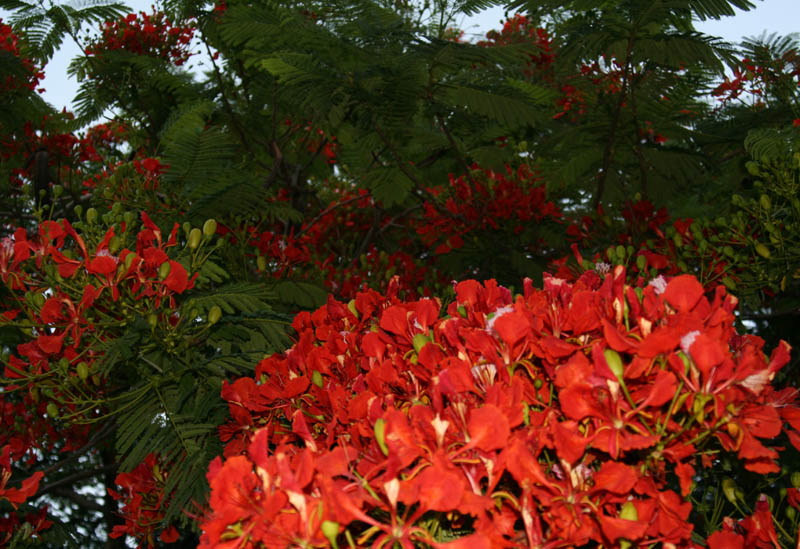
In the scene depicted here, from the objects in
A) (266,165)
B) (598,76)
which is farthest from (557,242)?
(266,165)

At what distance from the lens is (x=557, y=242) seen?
13.5 ft

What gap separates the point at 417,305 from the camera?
5.19 ft

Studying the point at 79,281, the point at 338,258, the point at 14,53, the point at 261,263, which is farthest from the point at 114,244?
the point at 14,53

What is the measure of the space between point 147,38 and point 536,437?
16.3ft

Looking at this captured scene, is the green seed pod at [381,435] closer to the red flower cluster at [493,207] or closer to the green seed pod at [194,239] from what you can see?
the green seed pod at [194,239]

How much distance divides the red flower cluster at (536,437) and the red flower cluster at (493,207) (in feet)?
8.73

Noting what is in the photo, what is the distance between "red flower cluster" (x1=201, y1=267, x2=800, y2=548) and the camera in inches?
38.2

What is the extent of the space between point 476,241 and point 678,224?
152 cm

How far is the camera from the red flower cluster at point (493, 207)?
4.06 meters

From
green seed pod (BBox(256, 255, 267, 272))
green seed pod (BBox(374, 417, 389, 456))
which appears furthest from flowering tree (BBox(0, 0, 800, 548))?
green seed pod (BBox(256, 255, 267, 272))

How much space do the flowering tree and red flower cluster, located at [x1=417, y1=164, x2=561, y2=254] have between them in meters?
0.02

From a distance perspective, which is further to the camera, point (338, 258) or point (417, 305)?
point (338, 258)

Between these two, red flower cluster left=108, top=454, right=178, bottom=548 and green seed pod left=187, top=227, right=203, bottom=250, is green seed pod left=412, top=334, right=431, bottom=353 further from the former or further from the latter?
red flower cluster left=108, top=454, right=178, bottom=548

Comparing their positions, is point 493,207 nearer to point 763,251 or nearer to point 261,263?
point 261,263
